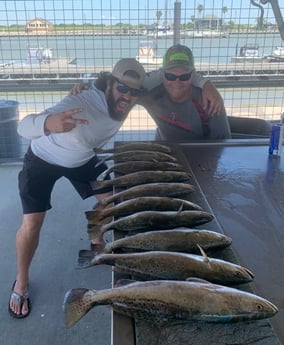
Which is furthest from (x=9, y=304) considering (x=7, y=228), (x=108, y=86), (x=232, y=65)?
(x=232, y=65)

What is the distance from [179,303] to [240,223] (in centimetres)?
62

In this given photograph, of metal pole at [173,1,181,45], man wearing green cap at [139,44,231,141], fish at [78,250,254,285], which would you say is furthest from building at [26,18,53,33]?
fish at [78,250,254,285]

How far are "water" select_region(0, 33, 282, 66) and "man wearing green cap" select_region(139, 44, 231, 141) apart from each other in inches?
65.8

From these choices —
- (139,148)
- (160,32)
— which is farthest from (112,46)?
(139,148)

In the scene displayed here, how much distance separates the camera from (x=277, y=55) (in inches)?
175

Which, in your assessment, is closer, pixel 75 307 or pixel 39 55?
pixel 75 307

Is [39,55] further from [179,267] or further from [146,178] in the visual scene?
[179,267]

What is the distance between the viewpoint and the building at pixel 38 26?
405 cm

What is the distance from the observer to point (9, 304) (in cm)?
227

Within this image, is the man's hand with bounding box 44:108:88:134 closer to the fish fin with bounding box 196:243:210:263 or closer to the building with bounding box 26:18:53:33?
the fish fin with bounding box 196:243:210:263

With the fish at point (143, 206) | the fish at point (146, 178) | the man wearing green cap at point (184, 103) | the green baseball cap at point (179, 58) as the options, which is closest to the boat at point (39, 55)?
the man wearing green cap at point (184, 103)

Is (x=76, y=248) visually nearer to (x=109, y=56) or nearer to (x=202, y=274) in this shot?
(x=202, y=274)

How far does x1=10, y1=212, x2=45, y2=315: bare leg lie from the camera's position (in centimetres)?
223

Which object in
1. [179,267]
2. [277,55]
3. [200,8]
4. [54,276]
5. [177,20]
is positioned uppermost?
[200,8]
